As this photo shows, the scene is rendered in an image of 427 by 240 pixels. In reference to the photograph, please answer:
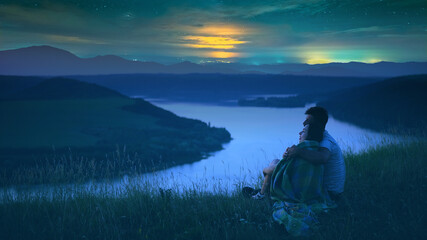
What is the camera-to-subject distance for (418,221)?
342cm

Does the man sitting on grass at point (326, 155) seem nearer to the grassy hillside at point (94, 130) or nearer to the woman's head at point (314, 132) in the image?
the woman's head at point (314, 132)

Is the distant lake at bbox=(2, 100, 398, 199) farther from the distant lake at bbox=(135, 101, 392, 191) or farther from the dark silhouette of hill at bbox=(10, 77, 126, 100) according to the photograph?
the dark silhouette of hill at bbox=(10, 77, 126, 100)

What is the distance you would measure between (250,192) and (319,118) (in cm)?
173

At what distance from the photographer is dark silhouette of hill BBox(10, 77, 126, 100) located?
406 ft

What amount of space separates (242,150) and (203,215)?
8213 cm

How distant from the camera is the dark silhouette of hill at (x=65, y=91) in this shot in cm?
12384

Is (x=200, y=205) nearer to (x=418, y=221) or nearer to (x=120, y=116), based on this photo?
(x=418, y=221)

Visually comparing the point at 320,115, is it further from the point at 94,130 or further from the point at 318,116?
the point at 94,130

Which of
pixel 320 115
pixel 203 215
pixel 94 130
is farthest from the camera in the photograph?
pixel 94 130

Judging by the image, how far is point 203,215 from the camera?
390 cm

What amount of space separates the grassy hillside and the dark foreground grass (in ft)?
177

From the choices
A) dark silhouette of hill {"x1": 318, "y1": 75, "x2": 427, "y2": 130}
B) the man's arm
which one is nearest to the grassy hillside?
dark silhouette of hill {"x1": 318, "y1": 75, "x2": 427, "y2": 130}

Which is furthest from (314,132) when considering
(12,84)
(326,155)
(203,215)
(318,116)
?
(12,84)

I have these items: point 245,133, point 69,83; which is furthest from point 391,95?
point 69,83
